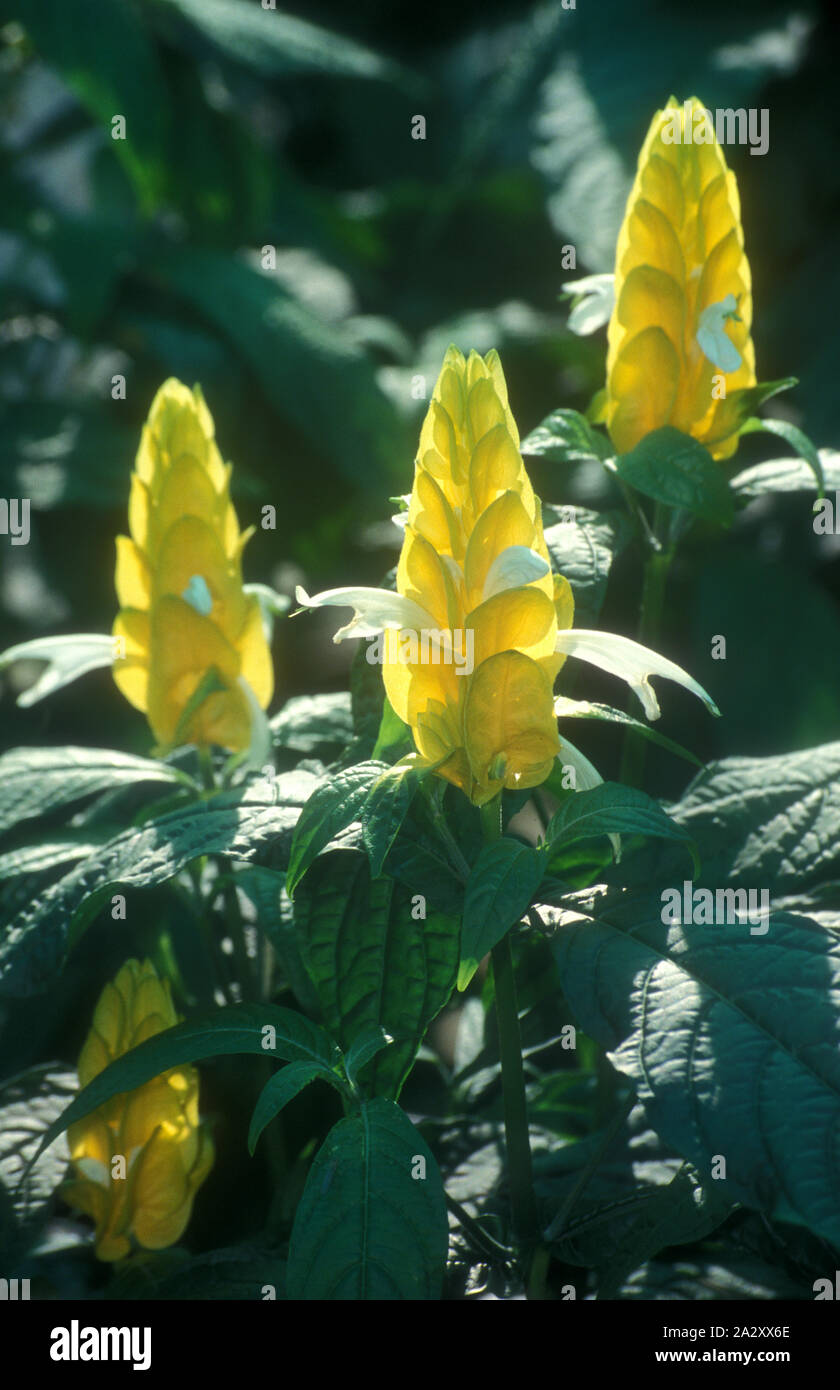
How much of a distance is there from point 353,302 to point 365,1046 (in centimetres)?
117

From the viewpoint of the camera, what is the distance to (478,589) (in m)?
0.43

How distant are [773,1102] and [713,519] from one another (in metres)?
0.24

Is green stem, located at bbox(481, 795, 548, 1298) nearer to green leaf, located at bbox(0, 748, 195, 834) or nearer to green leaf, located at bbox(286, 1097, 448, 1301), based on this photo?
green leaf, located at bbox(286, 1097, 448, 1301)

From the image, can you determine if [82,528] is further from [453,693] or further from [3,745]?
[453,693]

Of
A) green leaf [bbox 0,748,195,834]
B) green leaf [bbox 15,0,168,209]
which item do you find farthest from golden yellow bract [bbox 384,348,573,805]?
green leaf [bbox 15,0,168,209]

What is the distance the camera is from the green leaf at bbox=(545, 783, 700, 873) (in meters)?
0.42

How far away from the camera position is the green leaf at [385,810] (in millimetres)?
394

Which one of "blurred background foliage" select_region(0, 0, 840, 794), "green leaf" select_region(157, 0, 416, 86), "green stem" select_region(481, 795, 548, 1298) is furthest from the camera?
"green leaf" select_region(157, 0, 416, 86)

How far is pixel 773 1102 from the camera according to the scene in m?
0.38

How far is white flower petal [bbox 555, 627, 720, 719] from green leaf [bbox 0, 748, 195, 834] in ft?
0.76

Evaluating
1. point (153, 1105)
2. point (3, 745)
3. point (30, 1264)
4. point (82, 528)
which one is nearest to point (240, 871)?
point (153, 1105)

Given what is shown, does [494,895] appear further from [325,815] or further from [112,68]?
[112,68]

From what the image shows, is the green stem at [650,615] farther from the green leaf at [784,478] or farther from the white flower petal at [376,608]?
the white flower petal at [376,608]

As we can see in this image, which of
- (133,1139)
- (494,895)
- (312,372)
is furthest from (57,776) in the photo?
(312,372)
